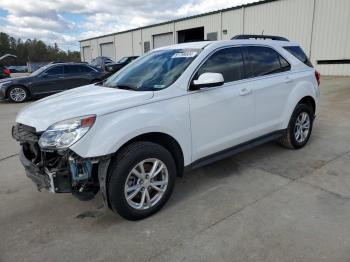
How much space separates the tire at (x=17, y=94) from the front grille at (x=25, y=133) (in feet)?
31.9

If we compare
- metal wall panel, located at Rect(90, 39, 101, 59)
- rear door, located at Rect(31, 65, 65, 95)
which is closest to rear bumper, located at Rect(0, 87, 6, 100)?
rear door, located at Rect(31, 65, 65, 95)

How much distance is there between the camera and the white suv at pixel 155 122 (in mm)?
2756

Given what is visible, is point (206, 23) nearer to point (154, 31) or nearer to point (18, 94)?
point (154, 31)

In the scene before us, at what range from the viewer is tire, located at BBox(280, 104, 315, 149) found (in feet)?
15.5

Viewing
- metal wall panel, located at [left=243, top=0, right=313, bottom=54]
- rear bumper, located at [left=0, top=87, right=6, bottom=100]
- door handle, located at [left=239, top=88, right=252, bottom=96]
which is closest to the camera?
door handle, located at [left=239, top=88, right=252, bottom=96]

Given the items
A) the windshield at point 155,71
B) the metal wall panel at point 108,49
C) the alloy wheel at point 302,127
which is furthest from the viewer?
the metal wall panel at point 108,49

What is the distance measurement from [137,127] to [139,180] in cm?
56

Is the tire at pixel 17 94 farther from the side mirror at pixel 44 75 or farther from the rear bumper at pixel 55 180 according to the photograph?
the rear bumper at pixel 55 180

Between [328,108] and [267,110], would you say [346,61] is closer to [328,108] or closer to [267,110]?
[328,108]

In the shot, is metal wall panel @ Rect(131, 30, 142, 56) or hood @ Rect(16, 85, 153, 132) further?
metal wall panel @ Rect(131, 30, 142, 56)

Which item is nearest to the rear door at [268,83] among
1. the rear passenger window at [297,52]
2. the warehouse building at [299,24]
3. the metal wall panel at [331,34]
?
the rear passenger window at [297,52]

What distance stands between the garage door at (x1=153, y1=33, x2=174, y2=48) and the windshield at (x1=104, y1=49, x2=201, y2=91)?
78.6ft

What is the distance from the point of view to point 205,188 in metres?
3.79

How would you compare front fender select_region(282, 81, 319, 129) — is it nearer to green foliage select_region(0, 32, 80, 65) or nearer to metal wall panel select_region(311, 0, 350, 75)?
metal wall panel select_region(311, 0, 350, 75)
